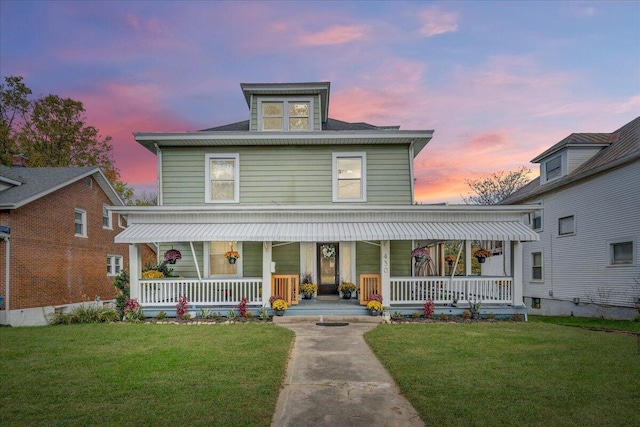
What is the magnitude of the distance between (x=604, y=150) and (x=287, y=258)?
48.4 ft

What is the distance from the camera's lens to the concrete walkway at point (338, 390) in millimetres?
4312

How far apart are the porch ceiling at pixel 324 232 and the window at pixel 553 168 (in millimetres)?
8304

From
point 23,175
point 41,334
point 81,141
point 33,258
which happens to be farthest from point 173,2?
point 81,141

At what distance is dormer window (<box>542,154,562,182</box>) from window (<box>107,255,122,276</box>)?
23.5 meters

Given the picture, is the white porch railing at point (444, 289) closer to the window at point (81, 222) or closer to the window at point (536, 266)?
the window at point (536, 266)

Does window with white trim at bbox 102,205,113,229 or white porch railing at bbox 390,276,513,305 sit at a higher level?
window with white trim at bbox 102,205,113,229

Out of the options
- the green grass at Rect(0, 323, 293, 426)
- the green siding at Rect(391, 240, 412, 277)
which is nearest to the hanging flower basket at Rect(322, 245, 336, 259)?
the green siding at Rect(391, 240, 412, 277)

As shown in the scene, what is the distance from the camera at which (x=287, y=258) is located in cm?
1341

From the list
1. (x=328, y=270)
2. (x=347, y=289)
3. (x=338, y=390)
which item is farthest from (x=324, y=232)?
(x=338, y=390)

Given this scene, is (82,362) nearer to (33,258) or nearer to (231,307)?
(231,307)

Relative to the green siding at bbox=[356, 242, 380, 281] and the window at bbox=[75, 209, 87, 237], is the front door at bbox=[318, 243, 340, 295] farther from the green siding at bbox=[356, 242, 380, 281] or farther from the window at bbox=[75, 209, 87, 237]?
the window at bbox=[75, 209, 87, 237]

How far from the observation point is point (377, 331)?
371 inches

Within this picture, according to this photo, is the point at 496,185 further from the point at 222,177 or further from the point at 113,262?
the point at 113,262

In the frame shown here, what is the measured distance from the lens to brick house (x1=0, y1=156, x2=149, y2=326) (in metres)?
12.8
